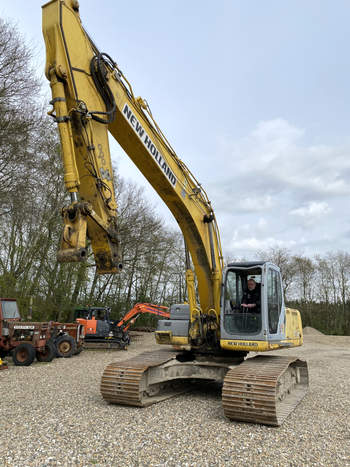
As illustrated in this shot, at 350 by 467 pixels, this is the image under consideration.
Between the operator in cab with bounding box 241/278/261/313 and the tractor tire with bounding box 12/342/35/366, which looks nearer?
the operator in cab with bounding box 241/278/261/313

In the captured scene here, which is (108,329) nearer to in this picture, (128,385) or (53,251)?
(53,251)

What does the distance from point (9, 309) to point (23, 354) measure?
6.69ft

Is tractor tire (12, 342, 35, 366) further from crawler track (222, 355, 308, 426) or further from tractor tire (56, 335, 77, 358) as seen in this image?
crawler track (222, 355, 308, 426)

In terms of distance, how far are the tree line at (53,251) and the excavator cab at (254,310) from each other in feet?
35.8

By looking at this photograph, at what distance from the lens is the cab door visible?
7.03 meters

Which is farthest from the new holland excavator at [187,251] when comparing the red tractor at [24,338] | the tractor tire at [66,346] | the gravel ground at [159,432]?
the tractor tire at [66,346]

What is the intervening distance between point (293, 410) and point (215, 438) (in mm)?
2111

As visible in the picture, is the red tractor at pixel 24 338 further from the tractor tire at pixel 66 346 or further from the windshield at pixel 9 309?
the tractor tire at pixel 66 346

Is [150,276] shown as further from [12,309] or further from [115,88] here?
[115,88]

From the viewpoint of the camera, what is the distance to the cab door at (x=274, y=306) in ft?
23.1

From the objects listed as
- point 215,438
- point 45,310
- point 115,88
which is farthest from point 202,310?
point 45,310

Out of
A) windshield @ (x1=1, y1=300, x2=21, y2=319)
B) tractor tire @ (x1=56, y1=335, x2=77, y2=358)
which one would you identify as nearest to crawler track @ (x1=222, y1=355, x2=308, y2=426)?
tractor tire @ (x1=56, y1=335, x2=77, y2=358)

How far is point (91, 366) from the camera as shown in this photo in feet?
38.5

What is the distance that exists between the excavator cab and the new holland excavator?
2 cm
